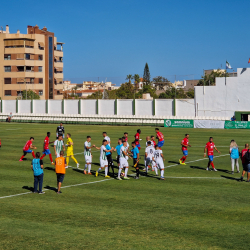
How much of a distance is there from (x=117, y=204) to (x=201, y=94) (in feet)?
193

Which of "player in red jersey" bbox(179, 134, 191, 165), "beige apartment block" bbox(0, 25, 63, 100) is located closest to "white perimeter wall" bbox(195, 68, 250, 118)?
"player in red jersey" bbox(179, 134, 191, 165)

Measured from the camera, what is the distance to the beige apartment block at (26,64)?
111 meters

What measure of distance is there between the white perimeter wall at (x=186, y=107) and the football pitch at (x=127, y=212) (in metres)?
49.9

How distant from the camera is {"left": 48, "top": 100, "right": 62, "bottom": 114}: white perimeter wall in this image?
276 ft

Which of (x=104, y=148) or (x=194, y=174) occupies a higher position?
(x=104, y=148)

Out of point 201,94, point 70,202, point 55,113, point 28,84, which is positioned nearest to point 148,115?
point 201,94

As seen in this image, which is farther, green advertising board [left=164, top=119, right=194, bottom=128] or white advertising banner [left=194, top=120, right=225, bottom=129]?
green advertising board [left=164, top=119, right=194, bottom=128]

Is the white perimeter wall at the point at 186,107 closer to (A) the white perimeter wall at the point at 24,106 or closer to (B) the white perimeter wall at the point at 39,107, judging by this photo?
(B) the white perimeter wall at the point at 39,107

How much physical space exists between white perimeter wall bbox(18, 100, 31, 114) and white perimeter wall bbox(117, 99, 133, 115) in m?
21.7

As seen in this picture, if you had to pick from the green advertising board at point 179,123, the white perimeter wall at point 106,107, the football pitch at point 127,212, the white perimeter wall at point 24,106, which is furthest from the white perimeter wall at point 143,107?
the football pitch at point 127,212

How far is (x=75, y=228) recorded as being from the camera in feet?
41.5

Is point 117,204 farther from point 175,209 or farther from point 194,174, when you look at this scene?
point 194,174

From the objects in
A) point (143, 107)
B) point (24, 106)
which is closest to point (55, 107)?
point (24, 106)

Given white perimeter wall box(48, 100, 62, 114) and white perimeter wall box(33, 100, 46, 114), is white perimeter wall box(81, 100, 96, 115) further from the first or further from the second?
white perimeter wall box(33, 100, 46, 114)
